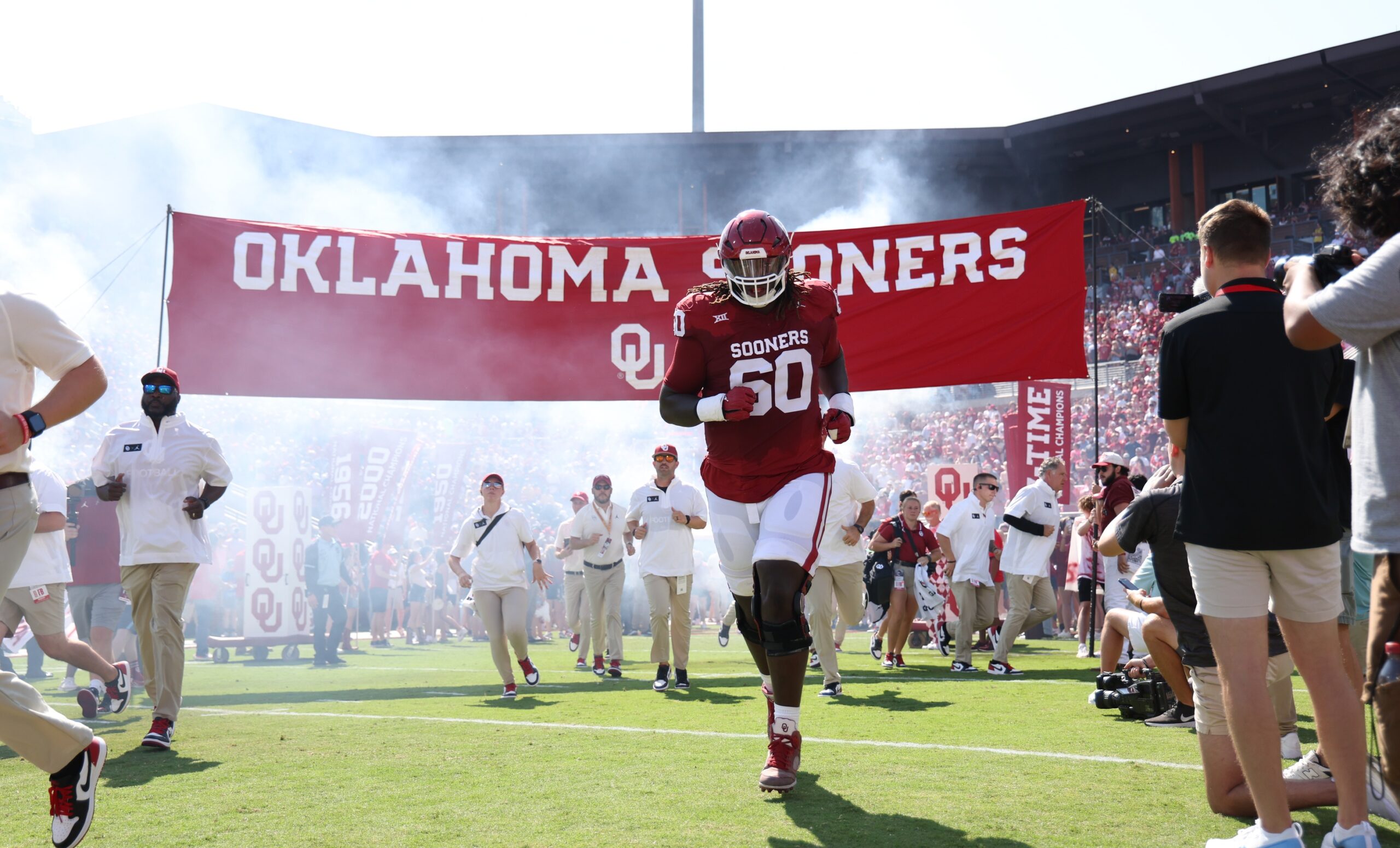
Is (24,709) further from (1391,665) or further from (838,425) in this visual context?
(1391,665)

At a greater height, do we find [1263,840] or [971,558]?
[971,558]

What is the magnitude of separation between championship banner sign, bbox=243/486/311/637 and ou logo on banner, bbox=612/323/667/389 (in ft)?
20.9

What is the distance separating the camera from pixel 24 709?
3.74 m

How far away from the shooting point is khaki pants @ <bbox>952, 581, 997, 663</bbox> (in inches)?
457

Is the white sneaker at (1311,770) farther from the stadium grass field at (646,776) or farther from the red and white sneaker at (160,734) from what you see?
the red and white sneaker at (160,734)

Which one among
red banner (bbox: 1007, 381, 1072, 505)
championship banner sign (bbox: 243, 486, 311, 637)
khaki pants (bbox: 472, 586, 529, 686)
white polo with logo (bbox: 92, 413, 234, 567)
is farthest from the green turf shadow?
red banner (bbox: 1007, 381, 1072, 505)

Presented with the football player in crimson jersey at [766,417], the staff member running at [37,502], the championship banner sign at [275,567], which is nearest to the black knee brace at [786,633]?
the football player in crimson jersey at [766,417]

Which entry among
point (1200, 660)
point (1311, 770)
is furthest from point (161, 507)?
point (1311, 770)

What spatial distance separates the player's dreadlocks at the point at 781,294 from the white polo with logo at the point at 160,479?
3671mm

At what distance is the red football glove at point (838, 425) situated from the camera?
190 inches

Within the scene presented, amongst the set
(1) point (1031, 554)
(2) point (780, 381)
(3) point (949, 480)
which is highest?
(3) point (949, 480)

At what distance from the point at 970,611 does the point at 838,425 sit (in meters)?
7.73

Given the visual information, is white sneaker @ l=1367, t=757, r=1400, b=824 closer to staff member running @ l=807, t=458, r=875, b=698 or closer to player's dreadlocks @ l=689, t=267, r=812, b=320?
player's dreadlocks @ l=689, t=267, r=812, b=320

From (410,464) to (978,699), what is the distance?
14235 mm
